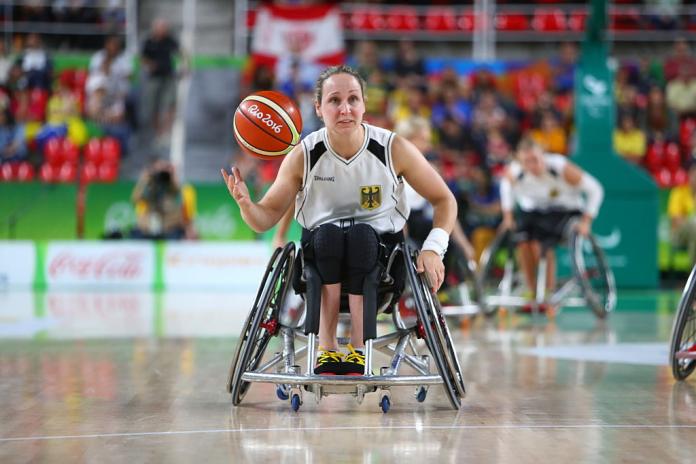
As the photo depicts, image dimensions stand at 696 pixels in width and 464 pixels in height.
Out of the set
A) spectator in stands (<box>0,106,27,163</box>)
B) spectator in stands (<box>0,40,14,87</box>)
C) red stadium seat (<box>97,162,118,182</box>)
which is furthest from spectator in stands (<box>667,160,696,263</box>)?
spectator in stands (<box>0,40,14,87</box>)

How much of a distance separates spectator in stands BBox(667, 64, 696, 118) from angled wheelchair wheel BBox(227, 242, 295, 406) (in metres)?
12.6

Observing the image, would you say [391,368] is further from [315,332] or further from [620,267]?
[620,267]

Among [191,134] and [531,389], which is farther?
[191,134]

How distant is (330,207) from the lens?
14.9ft

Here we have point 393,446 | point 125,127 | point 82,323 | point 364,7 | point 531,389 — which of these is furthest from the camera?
point 364,7

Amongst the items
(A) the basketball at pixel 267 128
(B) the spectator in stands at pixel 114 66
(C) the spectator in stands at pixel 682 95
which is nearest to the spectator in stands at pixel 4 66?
(B) the spectator in stands at pixel 114 66

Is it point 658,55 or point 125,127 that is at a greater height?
point 658,55

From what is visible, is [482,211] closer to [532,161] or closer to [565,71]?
[565,71]

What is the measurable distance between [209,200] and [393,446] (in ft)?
36.5

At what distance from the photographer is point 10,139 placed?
1523 cm

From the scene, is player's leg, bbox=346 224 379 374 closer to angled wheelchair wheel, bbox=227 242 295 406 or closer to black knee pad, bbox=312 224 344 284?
black knee pad, bbox=312 224 344 284

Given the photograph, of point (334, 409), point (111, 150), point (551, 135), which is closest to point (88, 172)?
point (111, 150)

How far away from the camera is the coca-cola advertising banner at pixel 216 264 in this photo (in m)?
13.4

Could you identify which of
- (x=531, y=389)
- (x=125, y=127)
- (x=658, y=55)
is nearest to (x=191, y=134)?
(x=125, y=127)
